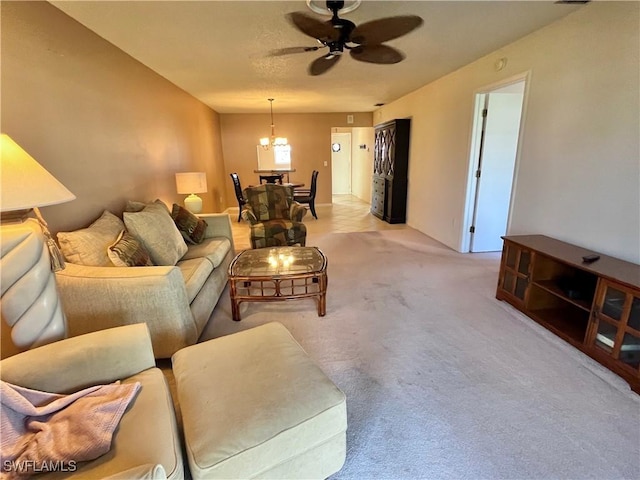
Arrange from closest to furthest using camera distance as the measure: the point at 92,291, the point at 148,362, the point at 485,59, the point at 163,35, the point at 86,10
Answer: the point at 148,362 → the point at 92,291 → the point at 86,10 → the point at 163,35 → the point at 485,59

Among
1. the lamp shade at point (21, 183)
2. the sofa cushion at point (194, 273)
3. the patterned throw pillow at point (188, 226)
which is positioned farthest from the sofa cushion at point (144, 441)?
the patterned throw pillow at point (188, 226)

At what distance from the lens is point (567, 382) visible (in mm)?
1842

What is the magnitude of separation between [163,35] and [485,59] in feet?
10.8

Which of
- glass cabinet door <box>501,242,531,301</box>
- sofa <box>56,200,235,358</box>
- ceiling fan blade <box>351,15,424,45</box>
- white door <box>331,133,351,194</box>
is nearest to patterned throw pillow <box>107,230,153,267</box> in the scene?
sofa <box>56,200,235,358</box>

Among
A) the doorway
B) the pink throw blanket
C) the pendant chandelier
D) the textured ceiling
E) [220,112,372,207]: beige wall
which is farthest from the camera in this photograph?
[220,112,372,207]: beige wall

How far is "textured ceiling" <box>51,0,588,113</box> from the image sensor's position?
2.24m

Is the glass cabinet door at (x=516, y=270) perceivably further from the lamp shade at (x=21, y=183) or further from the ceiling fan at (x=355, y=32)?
the lamp shade at (x=21, y=183)

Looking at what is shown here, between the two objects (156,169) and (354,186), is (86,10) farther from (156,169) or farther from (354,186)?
(354,186)

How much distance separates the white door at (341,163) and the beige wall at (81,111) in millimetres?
7373

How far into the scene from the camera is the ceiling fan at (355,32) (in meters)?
2.13

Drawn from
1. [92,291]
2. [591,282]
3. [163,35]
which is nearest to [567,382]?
[591,282]

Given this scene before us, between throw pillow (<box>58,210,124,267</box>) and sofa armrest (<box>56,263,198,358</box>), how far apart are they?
0.29 ft

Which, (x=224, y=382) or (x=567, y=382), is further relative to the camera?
(x=567, y=382)

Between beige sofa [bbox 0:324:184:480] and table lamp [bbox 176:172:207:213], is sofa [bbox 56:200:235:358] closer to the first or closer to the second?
beige sofa [bbox 0:324:184:480]
